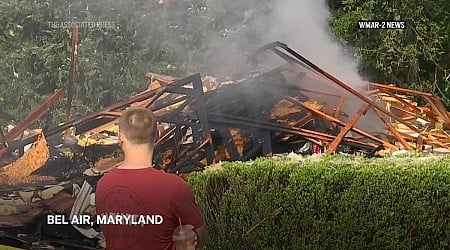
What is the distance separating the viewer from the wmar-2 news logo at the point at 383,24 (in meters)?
4.51

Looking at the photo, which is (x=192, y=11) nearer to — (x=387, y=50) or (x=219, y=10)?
(x=219, y=10)

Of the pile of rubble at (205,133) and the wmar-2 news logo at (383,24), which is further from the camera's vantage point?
the wmar-2 news logo at (383,24)

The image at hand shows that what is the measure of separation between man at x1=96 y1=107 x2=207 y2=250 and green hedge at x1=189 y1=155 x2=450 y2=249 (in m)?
1.30

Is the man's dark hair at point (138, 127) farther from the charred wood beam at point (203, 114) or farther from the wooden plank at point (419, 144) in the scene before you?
the wooden plank at point (419, 144)

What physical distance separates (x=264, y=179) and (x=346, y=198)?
42cm

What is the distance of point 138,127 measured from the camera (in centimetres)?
223

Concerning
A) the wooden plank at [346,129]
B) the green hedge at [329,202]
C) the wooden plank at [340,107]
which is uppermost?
the wooden plank at [340,107]

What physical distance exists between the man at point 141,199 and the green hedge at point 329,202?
130cm

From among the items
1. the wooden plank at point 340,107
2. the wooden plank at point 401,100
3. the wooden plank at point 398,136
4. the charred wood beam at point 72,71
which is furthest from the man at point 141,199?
the wooden plank at point 401,100

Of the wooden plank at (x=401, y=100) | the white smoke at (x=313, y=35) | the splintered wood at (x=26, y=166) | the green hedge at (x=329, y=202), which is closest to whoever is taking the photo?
the green hedge at (x=329, y=202)

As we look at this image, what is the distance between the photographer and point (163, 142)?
3.95m

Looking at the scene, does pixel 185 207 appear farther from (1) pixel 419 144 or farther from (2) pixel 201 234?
(1) pixel 419 144

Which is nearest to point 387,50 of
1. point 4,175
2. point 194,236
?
point 4,175

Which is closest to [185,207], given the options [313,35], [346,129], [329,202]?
[329,202]
